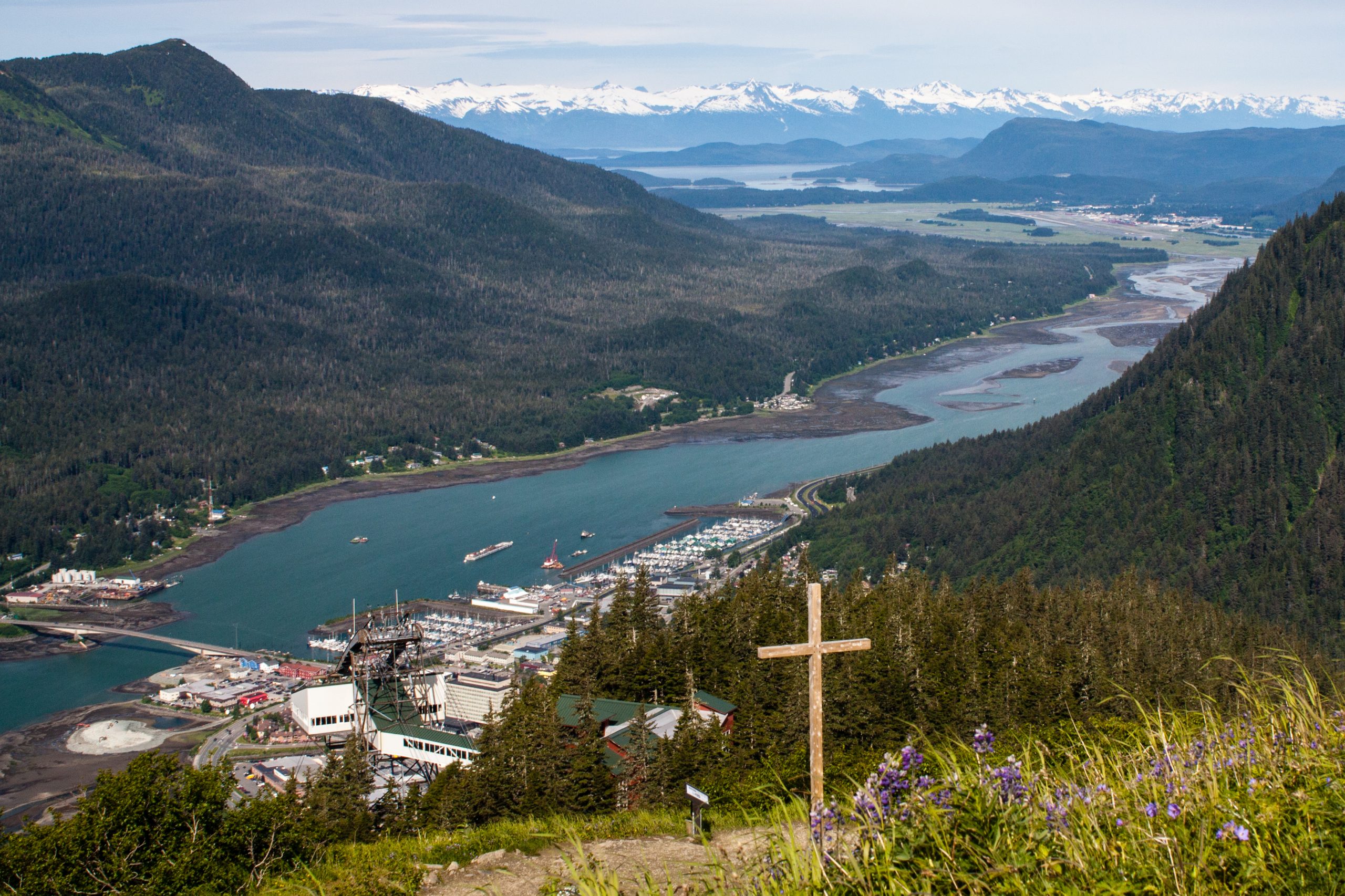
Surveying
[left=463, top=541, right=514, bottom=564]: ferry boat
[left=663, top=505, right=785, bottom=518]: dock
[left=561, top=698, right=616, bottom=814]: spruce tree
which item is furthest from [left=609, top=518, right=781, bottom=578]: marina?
[left=561, top=698, right=616, bottom=814]: spruce tree

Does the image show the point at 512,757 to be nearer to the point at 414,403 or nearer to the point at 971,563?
the point at 971,563

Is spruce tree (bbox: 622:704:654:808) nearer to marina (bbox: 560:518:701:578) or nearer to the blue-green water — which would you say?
the blue-green water

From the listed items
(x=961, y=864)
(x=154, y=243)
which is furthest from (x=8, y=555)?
(x=154, y=243)

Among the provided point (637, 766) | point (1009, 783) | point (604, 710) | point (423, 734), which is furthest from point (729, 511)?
point (1009, 783)

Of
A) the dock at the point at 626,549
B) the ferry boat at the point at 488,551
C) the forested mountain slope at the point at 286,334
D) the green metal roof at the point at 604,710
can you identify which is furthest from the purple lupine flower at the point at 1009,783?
the forested mountain slope at the point at 286,334

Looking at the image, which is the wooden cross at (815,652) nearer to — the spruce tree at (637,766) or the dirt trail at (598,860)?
the dirt trail at (598,860)
